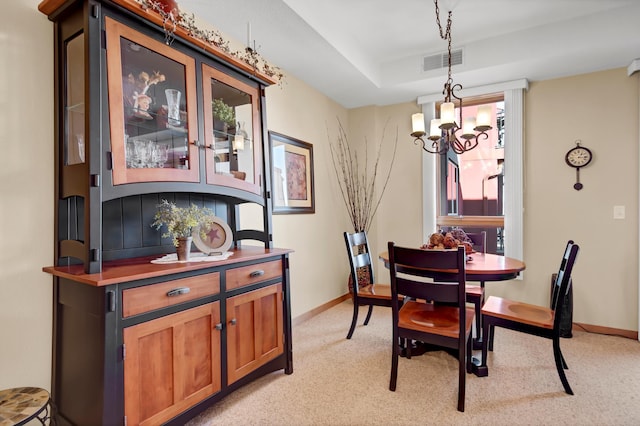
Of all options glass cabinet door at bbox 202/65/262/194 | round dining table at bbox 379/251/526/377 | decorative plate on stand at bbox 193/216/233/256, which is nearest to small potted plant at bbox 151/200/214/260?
decorative plate on stand at bbox 193/216/233/256

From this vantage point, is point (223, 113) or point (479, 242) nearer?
point (223, 113)

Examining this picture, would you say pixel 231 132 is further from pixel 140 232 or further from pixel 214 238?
pixel 140 232

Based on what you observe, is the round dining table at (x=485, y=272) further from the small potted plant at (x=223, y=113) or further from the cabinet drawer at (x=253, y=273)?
the small potted plant at (x=223, y=113)

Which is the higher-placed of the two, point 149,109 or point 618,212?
point 149,109

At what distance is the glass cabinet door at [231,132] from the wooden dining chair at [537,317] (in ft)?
6.16

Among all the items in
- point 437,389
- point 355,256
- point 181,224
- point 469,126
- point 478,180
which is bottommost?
point 437,389

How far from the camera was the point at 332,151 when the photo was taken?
163 inches

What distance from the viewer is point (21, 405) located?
1.29 meters

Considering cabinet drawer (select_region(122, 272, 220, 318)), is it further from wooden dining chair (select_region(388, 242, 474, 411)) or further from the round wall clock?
the round wall clock

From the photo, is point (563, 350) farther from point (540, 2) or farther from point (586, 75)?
point (540, 2)

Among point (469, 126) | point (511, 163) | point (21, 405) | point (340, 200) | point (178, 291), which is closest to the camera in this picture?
point (21, 405)

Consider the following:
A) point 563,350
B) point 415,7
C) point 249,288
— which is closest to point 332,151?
point 415,7

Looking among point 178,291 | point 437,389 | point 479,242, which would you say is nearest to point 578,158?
point 479,242

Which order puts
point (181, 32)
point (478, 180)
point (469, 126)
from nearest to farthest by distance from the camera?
1. point (181, 32)
2. point (469, 126)
3. point (478, 180)
